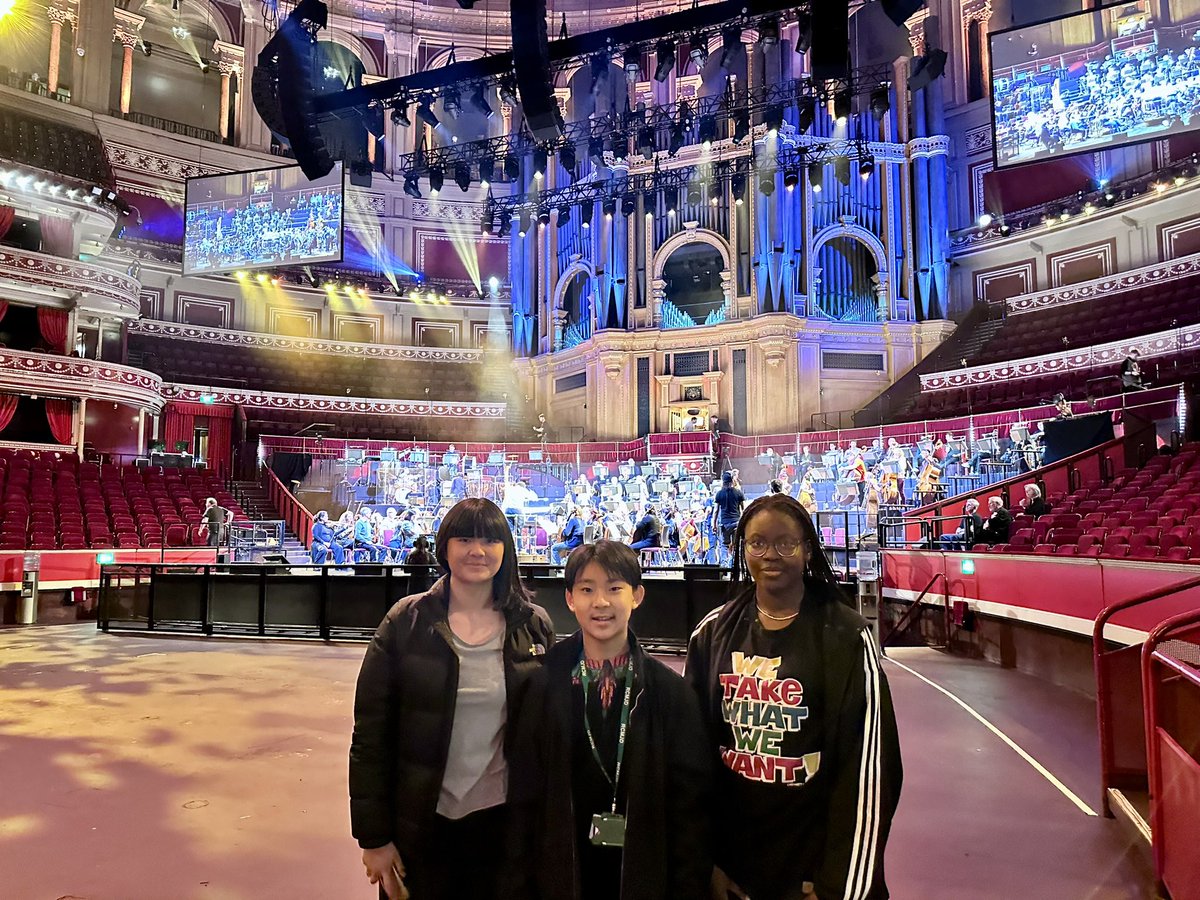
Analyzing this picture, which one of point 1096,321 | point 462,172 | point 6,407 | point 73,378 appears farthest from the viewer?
point 1096,321

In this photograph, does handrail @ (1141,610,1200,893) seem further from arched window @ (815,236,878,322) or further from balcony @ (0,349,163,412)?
arched window @ (815,236,878,322)

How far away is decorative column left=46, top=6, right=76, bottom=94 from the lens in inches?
866

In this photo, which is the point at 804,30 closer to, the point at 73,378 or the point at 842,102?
the point at 842,102

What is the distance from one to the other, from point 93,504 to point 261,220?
6.90 m

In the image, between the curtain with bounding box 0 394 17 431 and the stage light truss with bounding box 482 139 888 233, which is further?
the stage light truss with bounding box 482 139 888 233

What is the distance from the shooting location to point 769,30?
34.1 ft

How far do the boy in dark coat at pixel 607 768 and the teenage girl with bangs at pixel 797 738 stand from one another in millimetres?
104

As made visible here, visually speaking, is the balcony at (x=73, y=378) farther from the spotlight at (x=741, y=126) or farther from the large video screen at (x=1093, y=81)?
the large video screen at (x=1093, y=81)

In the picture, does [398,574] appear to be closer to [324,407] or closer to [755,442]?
[755,442]

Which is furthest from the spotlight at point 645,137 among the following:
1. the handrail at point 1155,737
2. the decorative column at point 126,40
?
the decorative column at point 126,40

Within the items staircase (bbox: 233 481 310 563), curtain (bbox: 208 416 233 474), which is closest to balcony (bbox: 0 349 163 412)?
staircase (bbox: 233 481 310 563)

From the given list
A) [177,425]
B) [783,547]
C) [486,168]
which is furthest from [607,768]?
[177,425]

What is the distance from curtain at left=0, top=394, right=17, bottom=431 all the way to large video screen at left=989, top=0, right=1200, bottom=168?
20.4m

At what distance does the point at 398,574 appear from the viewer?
938cm
